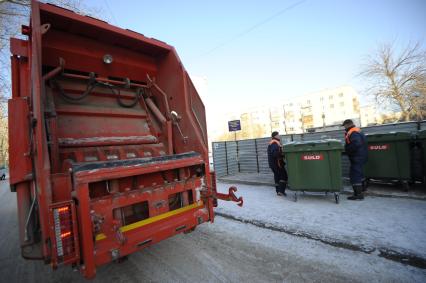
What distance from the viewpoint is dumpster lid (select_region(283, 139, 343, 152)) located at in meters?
4.67

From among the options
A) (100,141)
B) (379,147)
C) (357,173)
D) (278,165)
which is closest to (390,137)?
(379,147)

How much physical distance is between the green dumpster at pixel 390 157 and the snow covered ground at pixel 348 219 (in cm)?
71

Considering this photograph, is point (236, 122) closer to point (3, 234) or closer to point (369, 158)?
point (369, 158)

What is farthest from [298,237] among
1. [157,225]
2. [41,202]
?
[41,202]

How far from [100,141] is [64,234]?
135 cm

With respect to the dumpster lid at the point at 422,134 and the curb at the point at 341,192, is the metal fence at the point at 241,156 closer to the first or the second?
the curb at the point at 341,192

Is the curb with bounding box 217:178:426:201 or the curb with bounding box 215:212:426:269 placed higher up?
the curb with bounding box 217:178:426:201

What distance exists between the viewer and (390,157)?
5.02m

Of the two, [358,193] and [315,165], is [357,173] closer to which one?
[358,193]

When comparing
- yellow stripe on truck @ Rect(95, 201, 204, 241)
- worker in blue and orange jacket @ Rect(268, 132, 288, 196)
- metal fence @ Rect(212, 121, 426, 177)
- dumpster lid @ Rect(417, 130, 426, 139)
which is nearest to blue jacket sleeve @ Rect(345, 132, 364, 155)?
dumpster lid @ Rect(417, 130, 426, 139)

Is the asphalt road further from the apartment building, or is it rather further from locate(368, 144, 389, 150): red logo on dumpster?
the apartment building

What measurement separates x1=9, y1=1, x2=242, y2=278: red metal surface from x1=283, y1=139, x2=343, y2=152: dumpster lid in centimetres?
251

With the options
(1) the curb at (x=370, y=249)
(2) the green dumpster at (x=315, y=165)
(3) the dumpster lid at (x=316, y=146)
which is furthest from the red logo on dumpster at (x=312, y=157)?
(1) the curb at (x=370, y=249)

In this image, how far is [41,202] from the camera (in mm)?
1906
